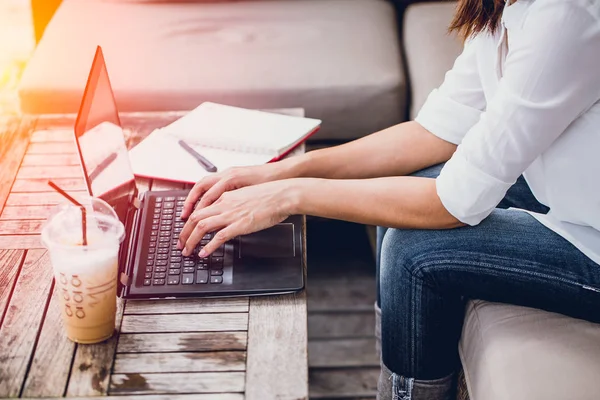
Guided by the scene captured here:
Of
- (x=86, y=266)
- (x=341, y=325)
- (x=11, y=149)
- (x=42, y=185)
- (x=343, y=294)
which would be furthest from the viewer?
(x=343, y=294)

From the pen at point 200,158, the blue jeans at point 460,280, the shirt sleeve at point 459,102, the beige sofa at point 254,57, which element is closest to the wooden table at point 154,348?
the blue jeans at point 460,280

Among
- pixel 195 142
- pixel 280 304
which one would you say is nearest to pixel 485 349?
pixel 280 304

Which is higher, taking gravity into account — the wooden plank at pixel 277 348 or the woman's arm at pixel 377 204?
the woman's arm at pixel 377 204

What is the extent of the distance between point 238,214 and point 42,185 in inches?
16.1

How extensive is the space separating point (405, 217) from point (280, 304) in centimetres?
24

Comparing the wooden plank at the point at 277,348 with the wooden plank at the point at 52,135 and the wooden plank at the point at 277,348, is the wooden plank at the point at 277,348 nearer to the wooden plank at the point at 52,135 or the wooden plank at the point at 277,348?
the wooden plank at the point at 277,348

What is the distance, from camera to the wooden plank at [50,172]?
134 cm

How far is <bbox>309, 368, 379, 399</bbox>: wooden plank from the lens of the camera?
1.66 m

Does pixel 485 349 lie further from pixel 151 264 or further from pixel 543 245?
pixel 151 264

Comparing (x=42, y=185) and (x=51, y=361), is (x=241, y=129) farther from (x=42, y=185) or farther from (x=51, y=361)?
(x=51, y=361)

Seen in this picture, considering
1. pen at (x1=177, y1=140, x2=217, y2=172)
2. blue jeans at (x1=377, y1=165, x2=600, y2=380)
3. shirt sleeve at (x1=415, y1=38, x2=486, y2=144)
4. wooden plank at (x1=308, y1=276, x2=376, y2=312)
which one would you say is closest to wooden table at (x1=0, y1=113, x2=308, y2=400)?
blue jeans at (x1=377, y1=165, x2=600, y2=380)

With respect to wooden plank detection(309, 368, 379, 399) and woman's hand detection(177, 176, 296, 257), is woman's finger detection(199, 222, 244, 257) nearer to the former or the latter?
woman's hand detection(177, 176, 296, 257)

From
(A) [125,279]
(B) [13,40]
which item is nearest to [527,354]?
(A) [125,279]

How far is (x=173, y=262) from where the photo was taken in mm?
1084
